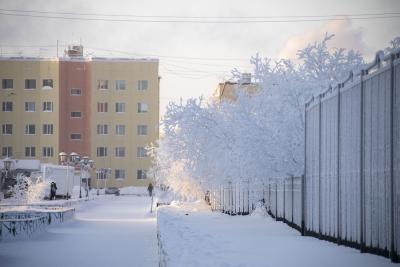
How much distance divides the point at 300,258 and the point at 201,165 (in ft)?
92.2

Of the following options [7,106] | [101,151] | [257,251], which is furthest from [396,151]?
[7,106]

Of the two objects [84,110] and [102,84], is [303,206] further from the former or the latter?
[84,110]

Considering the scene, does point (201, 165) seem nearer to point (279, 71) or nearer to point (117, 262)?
point (279, 71)

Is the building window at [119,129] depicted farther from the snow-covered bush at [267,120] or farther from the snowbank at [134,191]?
the snow-covered bush at [267,120]

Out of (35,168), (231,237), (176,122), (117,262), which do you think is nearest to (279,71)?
Answer: (176,122)

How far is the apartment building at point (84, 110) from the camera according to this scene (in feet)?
342

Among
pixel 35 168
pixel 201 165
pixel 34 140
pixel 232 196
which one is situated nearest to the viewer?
pixel 232 196

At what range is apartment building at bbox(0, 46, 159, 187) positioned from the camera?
342ft

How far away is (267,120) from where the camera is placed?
28.0 meters

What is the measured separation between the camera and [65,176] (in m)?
68.9

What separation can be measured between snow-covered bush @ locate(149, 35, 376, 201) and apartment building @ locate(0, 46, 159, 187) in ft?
224

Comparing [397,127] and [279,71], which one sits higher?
[279,71]

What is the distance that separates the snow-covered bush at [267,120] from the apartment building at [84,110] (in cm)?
6840

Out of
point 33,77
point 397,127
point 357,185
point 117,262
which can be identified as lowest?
point 117,262
